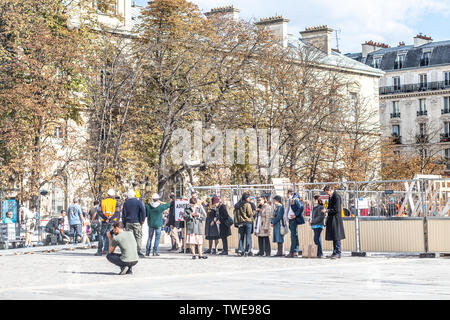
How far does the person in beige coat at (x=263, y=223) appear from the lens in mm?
23938

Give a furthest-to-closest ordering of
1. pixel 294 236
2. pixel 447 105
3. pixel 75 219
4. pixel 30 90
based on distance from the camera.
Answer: pixel 447 105, pixel 30 90, pixel 75 219, pixel 294 236

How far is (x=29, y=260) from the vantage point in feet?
74.9

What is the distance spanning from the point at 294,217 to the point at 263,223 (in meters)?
1.21

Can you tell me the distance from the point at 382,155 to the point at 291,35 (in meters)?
14.5

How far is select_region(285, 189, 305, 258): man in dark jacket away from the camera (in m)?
23.1

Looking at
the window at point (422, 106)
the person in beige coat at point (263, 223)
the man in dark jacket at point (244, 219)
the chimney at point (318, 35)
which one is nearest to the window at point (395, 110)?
the window at point (422, 106)

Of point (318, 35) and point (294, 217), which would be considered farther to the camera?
point (318, 35)

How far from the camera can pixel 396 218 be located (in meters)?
22.9

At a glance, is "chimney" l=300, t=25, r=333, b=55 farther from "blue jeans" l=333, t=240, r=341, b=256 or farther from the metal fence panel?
"blue jeans" l=333, t=240, r=341, b=256

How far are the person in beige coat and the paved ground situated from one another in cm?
109

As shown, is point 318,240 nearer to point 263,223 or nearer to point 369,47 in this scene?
point 263,223

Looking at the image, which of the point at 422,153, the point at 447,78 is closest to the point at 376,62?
the point at 447,78
